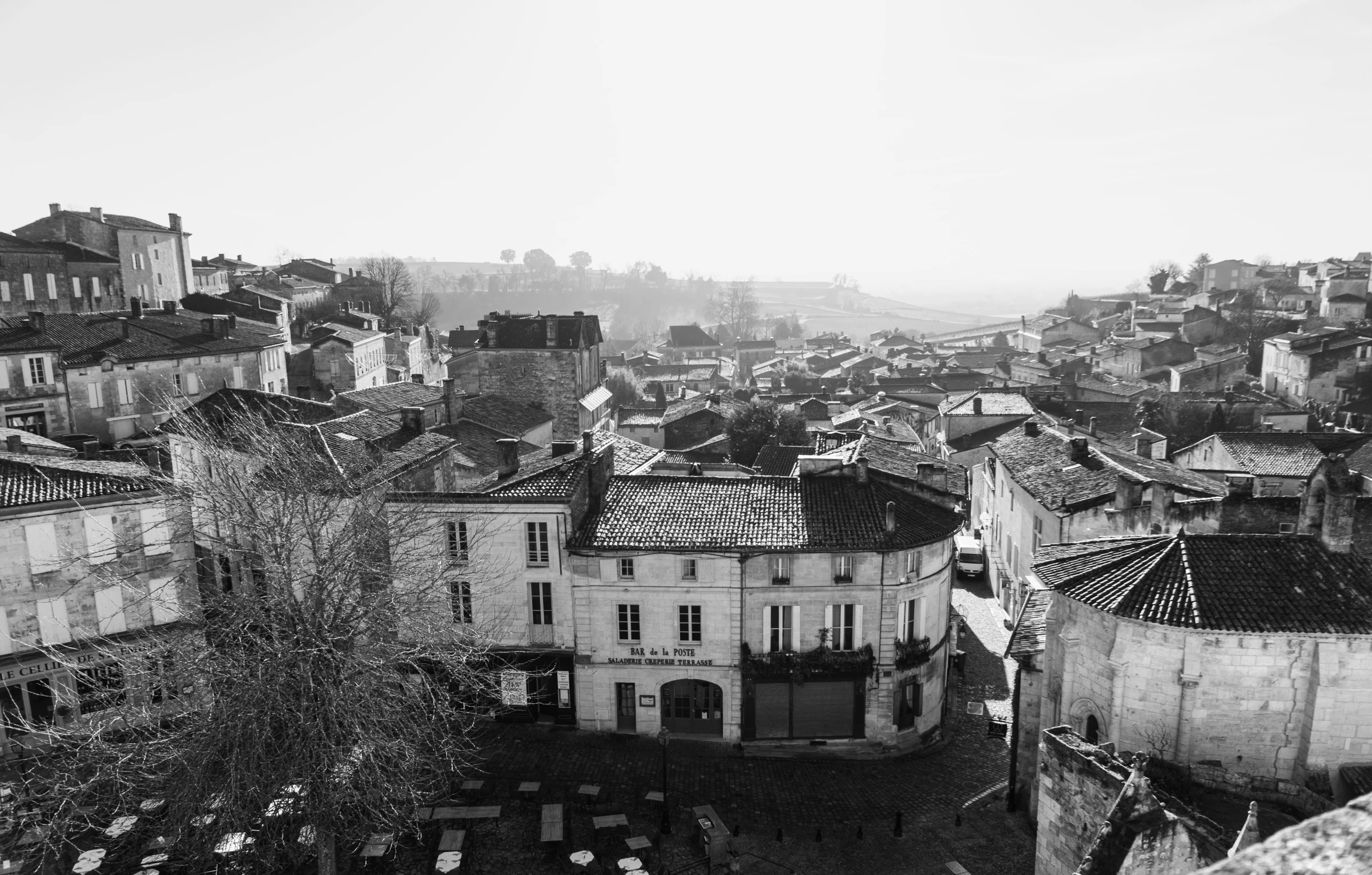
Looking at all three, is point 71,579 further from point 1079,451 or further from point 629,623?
point 1079,451

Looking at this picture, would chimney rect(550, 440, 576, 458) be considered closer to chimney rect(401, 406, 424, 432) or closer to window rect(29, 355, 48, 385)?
chimney rect(401, 406, 424, 432)

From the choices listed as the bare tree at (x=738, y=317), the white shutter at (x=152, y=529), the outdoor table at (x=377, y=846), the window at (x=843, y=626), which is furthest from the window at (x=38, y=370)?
the bare tree at (x=738, y=317)

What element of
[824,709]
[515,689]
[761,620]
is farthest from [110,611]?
[824,709]

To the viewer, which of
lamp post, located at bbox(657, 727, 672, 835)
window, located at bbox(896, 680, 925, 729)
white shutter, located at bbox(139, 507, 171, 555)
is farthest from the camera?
white shutter, located at bbox(139, 507, 171, 555)

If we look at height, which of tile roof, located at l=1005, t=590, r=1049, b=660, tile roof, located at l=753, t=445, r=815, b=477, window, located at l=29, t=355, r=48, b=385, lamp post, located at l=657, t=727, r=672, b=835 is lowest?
lamp post, located at l=657, t=727, r=672, b=835

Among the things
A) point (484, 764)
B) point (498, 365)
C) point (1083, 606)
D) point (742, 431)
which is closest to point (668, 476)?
point (484, 764)

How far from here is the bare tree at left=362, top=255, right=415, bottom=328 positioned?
9925 centimetres

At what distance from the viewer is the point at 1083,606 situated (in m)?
22.9

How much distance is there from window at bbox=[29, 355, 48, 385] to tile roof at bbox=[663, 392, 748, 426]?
34.1 meters

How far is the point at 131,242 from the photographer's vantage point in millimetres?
71062

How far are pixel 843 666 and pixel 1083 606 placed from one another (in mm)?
8301

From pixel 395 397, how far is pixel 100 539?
2126 cm

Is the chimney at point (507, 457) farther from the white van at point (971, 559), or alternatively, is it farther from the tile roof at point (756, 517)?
the white van at point (971, 559)

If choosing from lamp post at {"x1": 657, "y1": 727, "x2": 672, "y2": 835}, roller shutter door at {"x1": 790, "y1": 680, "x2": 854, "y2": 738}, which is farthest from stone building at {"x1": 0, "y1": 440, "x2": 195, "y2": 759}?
roller shutter door at {"x1": 790, "y1": 680, "x2": 854, "y2": 738}
